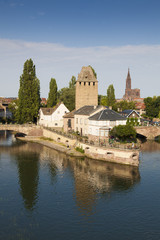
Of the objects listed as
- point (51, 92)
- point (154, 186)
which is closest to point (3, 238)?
point (154, 186)

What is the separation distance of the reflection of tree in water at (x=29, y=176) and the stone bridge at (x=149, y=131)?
42904mm

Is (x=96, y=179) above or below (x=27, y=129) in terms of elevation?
below

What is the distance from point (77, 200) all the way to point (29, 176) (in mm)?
14965

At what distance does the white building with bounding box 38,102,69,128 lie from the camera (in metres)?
101

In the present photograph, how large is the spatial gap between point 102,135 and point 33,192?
29490mm

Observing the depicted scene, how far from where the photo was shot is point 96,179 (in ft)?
158

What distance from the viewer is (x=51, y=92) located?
412 ft

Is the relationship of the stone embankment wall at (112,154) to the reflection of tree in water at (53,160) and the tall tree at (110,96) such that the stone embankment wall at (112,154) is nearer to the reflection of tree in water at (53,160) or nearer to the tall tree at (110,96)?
the reflection of tree in water at (53,160)

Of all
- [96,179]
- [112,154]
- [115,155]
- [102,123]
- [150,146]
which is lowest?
[96,179]

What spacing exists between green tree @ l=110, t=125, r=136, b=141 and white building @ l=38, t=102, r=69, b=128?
4121cm

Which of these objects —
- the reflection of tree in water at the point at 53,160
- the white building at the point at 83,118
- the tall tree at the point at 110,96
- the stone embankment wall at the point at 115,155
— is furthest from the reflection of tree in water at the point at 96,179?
the tall tree at the point at 110,96

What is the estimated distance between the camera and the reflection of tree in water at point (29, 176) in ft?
129

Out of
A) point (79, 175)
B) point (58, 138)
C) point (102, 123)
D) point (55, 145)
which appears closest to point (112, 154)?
point (79, 175)

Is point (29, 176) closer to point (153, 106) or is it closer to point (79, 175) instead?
point (79, 175)
